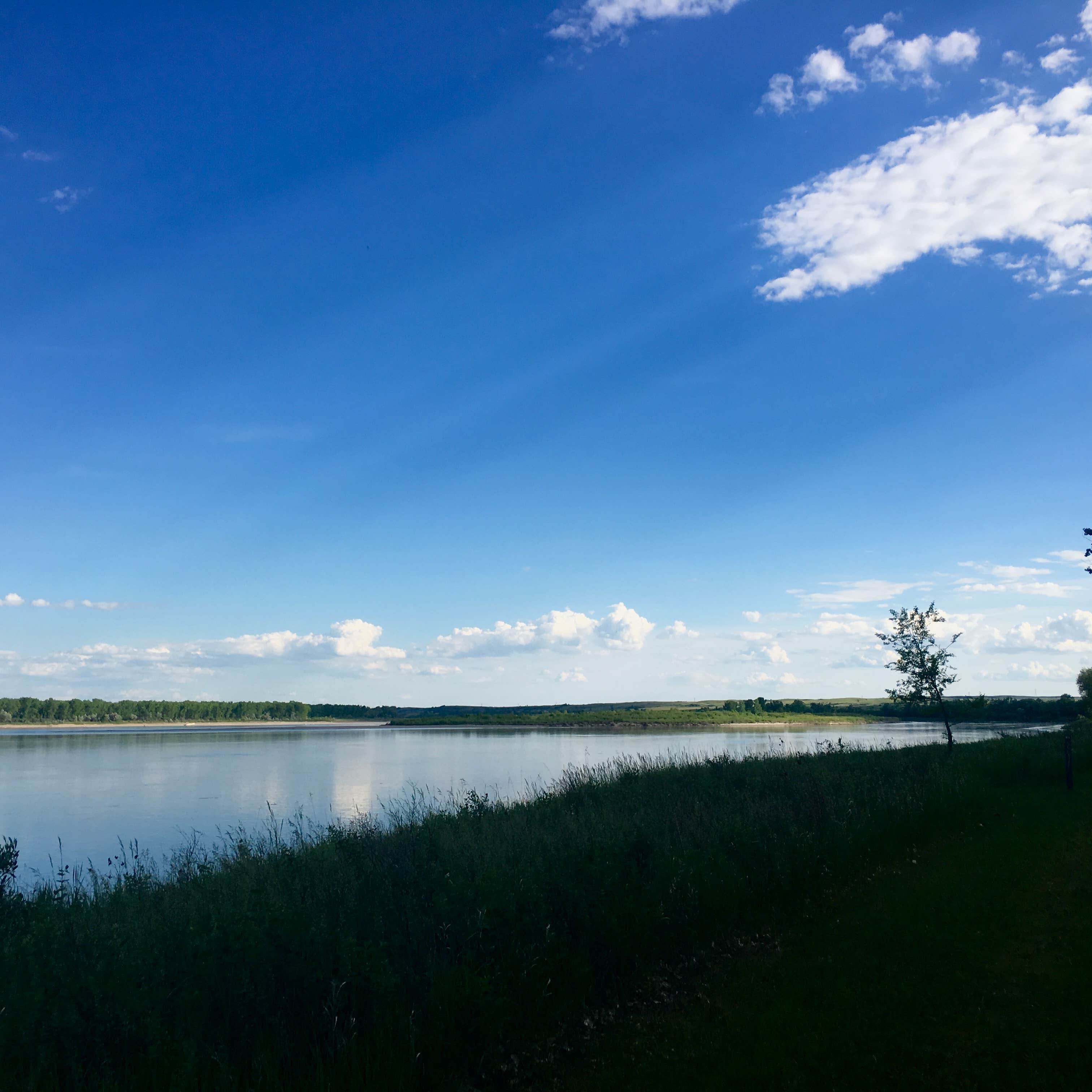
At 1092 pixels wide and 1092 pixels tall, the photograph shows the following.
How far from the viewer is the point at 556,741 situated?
7988 centimetres

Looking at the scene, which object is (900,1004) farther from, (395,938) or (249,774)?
(249,774)

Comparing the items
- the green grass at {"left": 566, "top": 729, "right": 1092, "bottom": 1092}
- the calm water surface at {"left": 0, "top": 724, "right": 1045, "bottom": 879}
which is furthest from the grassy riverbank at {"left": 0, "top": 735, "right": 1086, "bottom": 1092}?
the calm water surface at {"left": 0, "top": 724, "right": 1045, "bottom": 879}

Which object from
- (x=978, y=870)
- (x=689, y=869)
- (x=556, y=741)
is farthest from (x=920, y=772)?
(x=556, y=741)

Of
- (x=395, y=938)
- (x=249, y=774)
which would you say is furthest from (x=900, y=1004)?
(x=249, y=774)

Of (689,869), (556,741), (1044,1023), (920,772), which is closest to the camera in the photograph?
(1044,1023)

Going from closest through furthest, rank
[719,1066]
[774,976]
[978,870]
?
[719,1066] < [774,976] < [978,870]

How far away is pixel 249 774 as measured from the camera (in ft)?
148

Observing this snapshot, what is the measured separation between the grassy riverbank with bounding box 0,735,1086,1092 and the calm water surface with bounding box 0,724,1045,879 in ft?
28.6

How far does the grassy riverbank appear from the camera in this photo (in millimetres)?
5828

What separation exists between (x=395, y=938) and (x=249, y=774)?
41780mm

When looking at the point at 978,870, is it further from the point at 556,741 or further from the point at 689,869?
the point at 556,741

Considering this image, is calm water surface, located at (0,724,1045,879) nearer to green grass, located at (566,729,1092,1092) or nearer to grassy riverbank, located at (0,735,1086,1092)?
grassy riverbank, located at (0,735,1086,1092)

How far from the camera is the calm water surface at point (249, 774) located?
2550 cm

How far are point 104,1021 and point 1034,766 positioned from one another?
22.3 metres
